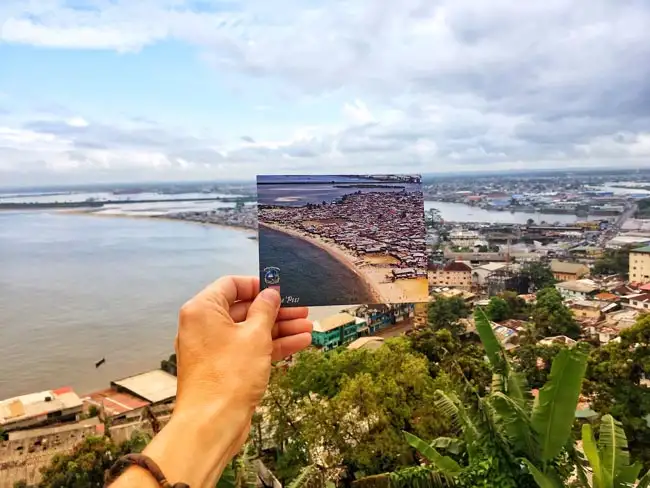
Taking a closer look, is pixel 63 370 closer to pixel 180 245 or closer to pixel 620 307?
pixel 620 307

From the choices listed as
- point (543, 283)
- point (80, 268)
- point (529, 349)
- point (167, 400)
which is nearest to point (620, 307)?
point (543, 283)

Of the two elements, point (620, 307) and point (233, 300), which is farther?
point (620, 307)

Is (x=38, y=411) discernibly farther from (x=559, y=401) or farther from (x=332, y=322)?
(x=559, y=401)

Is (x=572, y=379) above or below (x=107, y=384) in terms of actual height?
above

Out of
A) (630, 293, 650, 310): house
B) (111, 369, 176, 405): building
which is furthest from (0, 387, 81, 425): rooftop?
(630, 293, 650, 310): house

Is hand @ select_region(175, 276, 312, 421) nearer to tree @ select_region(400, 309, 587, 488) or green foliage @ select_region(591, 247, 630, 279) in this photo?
tree @ select_region(400, 309, 587, 488)
